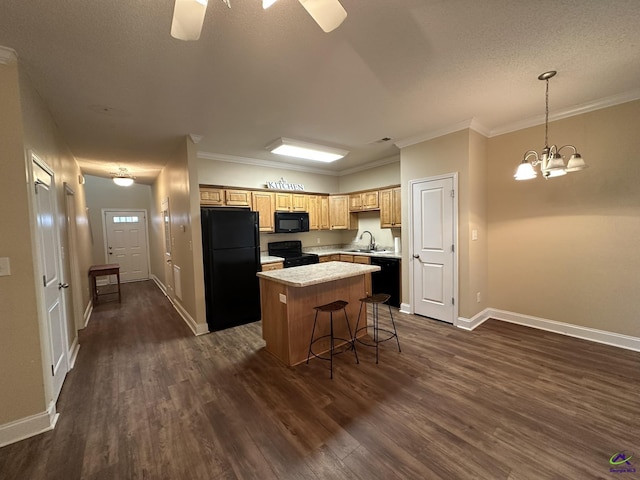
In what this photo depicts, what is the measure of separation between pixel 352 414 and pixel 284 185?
4.22 metres

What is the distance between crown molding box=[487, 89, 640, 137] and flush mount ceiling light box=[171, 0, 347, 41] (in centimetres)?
342

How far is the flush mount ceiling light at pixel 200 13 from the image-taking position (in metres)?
1.14

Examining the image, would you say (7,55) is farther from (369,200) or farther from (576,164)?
(369,200)

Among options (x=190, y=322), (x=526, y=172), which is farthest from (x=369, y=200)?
(x=190, y=322)

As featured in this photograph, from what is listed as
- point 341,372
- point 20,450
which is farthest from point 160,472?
point 341,372

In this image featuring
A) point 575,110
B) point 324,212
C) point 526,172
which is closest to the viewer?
point 526,172

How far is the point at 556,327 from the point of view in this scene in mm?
3354

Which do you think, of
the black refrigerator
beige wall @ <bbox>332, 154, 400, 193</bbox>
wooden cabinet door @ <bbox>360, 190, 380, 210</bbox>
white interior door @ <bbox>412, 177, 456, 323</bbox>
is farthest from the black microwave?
white interior door @ <bbox>412, 177, 456, 323</bbox>

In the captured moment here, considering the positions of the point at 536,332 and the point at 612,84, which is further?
the point at 536,332

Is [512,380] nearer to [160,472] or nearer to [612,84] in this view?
[160,472]

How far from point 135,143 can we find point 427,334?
4927 millimetres

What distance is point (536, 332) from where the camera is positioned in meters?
3.38

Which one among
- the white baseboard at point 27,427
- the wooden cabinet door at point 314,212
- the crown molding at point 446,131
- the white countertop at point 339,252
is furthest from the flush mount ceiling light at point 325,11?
the wooden cabinet door at point 314,212

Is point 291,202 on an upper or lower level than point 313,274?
upper
